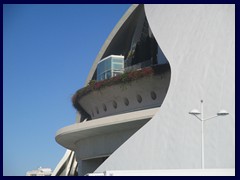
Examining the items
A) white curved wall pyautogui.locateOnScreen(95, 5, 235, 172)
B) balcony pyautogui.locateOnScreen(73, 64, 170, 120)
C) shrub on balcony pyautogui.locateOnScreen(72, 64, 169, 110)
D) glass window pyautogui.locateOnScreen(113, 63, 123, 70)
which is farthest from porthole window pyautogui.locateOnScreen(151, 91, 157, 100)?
white curved wall pyautogui.locateOnScreen(95, 5, 235, 172)

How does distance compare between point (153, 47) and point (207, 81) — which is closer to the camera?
point (207, 81)

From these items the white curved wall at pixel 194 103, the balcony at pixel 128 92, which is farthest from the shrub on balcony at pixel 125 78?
the white curved wall at pixel 194 103

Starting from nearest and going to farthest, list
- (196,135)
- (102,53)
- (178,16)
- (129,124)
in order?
(196,135), (178,16), (129,124), (102,53)

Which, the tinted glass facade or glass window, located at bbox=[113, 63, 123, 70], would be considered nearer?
the tinted glass facade

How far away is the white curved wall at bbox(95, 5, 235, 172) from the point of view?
1219 centimetres

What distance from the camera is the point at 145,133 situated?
13.6 meters

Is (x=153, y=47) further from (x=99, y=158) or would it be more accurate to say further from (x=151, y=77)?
(x=99, y=158)

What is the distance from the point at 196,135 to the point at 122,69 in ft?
32.0

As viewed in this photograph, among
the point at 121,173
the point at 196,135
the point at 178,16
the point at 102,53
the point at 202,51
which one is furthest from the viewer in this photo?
the point at 102,53

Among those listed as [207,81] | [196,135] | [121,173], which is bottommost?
[121,173]

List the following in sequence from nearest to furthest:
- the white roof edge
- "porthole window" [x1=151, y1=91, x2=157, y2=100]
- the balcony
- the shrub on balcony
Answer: the white roof edge < the shrub on balcony < the balcony < "porthole window" [x1=151, y1=91, x2=157, y2=100]

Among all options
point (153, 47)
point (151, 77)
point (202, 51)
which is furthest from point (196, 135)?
point (153, 47)

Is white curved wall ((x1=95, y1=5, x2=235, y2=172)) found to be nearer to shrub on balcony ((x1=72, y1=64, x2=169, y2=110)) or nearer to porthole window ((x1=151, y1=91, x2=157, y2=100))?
shrub on balcony ((x1=72, y1=64, x2=169, y2=110))

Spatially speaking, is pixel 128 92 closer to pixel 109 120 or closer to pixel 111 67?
pixel 109 120
